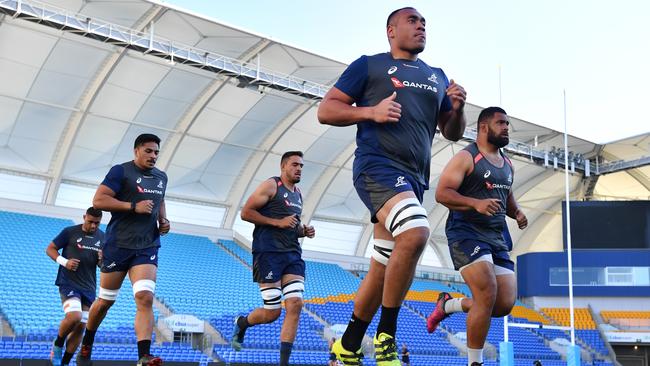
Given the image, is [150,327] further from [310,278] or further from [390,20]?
[310,278]

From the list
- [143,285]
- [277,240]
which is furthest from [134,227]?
[277,240]

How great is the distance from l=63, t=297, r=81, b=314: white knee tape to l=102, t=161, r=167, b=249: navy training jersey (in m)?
2.04

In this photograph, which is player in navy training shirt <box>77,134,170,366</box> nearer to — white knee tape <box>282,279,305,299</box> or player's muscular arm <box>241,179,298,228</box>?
player's muscular arm <box>241,179,298,228</box>

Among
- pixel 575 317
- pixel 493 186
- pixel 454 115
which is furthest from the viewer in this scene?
pixel 575 317

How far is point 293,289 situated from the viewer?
8078 millimetres

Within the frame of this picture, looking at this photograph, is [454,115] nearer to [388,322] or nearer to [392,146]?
[392,146]

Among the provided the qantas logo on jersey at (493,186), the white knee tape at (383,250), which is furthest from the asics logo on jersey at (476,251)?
the white knee tape at (383,250)

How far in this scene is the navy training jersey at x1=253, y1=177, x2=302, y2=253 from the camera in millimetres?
8242

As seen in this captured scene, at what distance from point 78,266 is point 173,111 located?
1715 centimetres

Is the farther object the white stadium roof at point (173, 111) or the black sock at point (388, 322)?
the white stadium roof at point (173, 111)

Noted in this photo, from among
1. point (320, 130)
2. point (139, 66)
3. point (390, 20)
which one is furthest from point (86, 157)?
point (390, 20)

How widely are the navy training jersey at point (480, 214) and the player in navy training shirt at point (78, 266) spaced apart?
177 inches

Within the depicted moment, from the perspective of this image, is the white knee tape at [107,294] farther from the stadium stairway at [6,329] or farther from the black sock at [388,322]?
the stadium stairway at [6,329]

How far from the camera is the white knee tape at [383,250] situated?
14.4 ft
